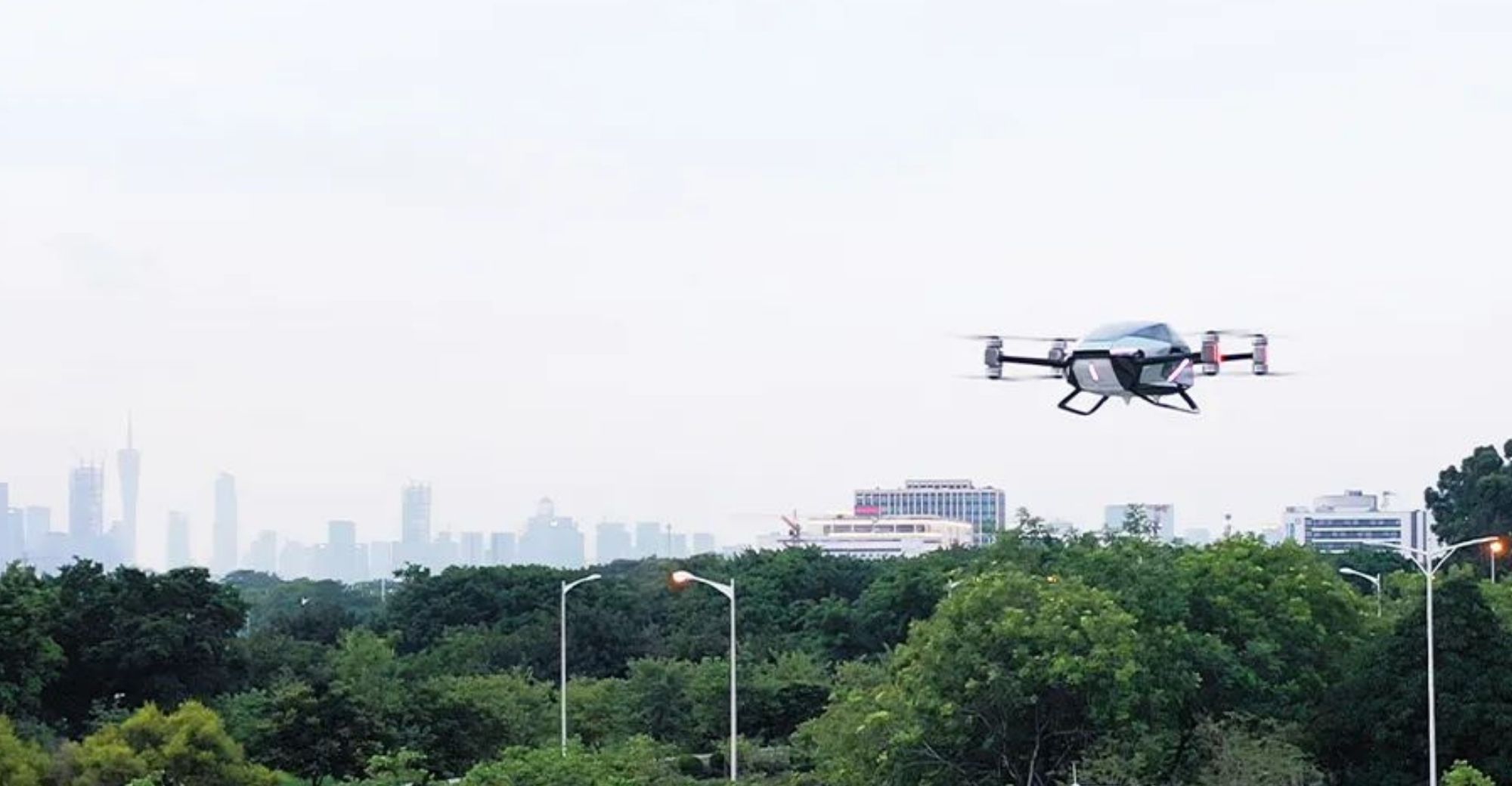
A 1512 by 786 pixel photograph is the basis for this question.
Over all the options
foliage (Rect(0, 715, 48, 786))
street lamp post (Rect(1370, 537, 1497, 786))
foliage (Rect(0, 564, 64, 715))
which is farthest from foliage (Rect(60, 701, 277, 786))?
street lamp post (Rect(1370, 537, 1497, 786))

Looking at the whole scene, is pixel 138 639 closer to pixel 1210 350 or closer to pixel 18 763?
pixel 18 763

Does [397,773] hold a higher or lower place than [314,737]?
higher

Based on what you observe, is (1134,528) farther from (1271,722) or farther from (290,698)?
(290,698)

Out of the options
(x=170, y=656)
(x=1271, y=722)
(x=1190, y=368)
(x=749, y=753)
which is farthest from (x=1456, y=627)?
(x=170, y=656)

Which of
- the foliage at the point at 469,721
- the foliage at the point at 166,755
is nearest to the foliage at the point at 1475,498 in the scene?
the foliage at the point at 469,721

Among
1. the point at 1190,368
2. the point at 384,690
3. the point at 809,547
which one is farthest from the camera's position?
the point at 809,547

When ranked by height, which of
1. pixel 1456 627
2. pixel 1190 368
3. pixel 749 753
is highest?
pixel 1190 368

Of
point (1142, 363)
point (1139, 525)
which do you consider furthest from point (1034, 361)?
point (1139, 525)

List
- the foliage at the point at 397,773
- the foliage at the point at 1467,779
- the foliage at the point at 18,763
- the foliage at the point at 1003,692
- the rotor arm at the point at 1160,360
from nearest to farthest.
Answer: the foliage at the point at 1467,779 < the foliage at the point at 397,773 < the rotor arm at the point at 1160,360 < the foliage at the point at 18,763 < the foliage at the point at 1003,692

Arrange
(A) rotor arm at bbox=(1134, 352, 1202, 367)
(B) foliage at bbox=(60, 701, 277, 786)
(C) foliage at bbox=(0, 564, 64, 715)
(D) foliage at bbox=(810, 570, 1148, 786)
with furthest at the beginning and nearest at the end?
(C) foliage at bbox=(0, 564, 64, 715)
(B) foliage at bbox=(60, 701, 277, 786)
(D) foliage at bbox=(810, 570, 1148, 786)
(A) rotor arm at bbox=(1134, 352, 1202, 367)

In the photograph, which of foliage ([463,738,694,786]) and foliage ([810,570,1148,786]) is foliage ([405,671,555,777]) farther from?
foliage ([463,738,694,786])

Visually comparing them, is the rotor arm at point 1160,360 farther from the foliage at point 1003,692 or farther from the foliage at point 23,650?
the foliage at point 23,650
